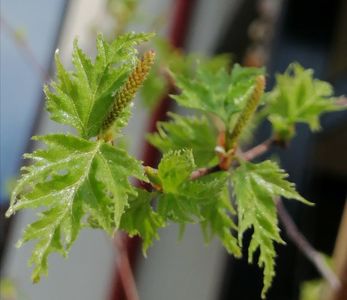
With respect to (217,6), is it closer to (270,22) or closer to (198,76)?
(270,22)

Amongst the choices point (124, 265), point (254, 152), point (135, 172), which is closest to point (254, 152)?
point (254, 152)

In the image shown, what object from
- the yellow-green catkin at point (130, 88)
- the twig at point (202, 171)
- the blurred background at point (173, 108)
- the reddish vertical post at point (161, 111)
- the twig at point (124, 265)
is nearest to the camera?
the yellow-green catkin at point (130, 88)

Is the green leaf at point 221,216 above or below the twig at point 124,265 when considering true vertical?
above

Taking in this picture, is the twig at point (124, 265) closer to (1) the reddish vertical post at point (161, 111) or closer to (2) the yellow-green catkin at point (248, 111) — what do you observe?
(2) the yellow-green catkin at point (248, 111)

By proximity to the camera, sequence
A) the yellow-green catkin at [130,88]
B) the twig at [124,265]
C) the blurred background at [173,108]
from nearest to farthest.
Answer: the yellow-green catkin at [130,88], the twig at [124,265], the blurred background at [173,108]

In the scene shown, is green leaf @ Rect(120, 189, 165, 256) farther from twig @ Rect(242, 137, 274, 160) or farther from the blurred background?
the blurred background

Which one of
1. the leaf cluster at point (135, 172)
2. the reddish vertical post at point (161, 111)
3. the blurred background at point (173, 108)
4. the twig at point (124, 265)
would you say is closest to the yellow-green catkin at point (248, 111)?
the leaf cluster at point (135, 172)

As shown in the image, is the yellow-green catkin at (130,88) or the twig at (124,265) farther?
the twig at (124,265)
